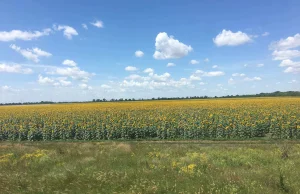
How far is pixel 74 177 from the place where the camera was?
9.07 meters

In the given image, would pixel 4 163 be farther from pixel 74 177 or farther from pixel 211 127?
pixel 211 127

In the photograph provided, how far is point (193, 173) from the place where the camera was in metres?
9.09

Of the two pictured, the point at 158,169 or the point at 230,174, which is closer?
the point at 230,174

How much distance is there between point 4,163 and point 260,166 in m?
10.9

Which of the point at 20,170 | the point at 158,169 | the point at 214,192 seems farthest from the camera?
the point at 20,170

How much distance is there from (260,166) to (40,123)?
23.3 m

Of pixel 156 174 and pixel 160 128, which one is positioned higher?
pixel 160 128

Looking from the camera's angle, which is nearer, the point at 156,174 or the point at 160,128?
the point at 156,174

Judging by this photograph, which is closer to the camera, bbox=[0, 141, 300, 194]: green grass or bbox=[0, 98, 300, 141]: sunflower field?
bbox=[0, 141, 300, 194]: green grass

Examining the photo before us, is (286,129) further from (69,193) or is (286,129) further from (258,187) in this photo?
(69,193)

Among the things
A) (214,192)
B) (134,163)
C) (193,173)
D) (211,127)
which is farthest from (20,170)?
(211,127)

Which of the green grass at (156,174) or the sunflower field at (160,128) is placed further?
the sunflower field at (160,128)

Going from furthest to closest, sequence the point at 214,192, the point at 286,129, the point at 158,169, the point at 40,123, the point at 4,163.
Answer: the point at 40,123 < the point at 286,129 < the point at 4,163 < the point at 158,169 < the point at 214,192

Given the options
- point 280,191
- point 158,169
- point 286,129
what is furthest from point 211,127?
point 280,191
